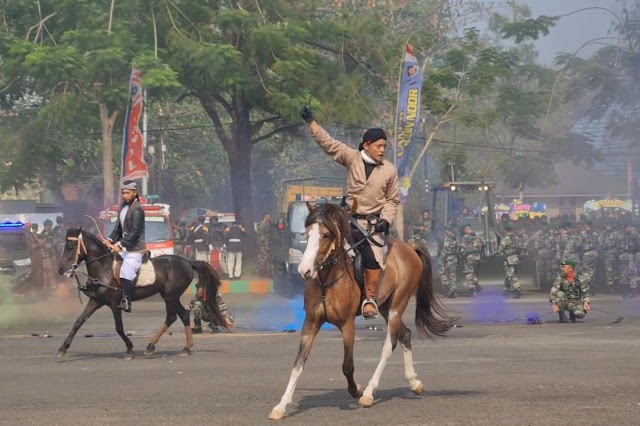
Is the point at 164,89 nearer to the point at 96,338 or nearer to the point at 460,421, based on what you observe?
the point at 96,338

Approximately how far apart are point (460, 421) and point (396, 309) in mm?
1820

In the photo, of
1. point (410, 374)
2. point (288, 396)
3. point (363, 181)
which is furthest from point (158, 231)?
point (288, 396)

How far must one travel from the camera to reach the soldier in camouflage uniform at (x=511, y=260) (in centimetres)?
2580

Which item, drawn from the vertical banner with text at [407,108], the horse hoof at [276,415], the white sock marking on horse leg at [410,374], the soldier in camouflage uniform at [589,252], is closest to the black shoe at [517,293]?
the soldier in camouflage uniform at [589,252]

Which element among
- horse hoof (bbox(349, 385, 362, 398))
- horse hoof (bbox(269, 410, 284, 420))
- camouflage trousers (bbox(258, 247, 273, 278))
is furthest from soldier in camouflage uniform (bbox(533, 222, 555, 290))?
horse hoof (bbox(269, 410, 284, 420))

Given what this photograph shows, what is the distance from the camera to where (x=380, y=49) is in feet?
111

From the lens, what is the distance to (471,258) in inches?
1029

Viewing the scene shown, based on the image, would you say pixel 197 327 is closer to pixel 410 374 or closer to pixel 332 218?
pixel 410 374

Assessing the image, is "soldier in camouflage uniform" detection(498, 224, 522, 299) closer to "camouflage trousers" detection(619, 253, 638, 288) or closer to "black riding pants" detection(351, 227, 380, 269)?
"camouflage trousers" detection(619, 253, 638, 288)

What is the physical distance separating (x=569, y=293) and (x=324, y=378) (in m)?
8.34

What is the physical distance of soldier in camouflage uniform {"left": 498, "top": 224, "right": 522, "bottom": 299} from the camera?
84.6ft

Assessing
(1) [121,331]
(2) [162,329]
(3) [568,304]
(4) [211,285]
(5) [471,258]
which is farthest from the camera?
(5) [471,258]

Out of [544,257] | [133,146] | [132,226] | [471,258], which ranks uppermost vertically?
[133,146]

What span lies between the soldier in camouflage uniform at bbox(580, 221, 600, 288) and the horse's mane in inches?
707
